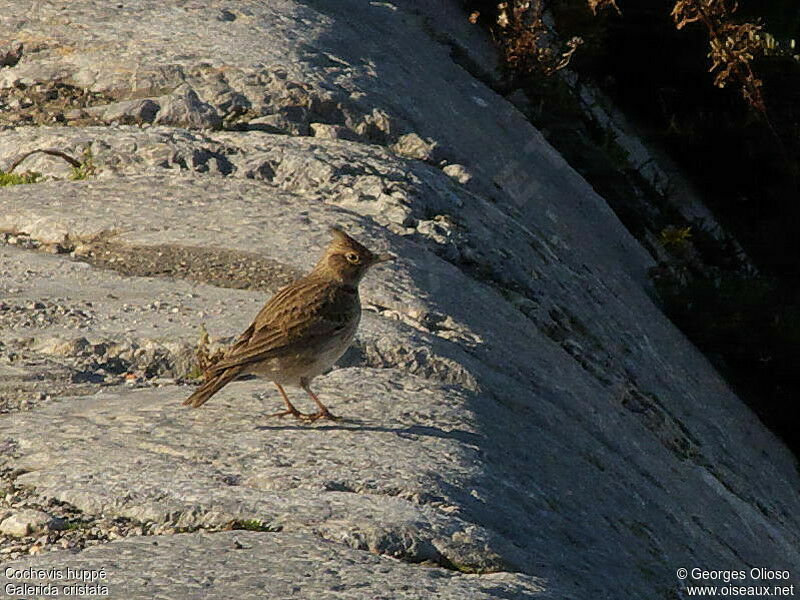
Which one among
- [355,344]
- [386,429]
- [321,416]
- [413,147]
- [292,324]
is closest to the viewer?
[386,429]

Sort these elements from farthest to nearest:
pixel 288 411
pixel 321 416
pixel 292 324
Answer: pixel 292 324
pixel 288 411
pixel 321 416

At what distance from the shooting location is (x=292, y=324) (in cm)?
542

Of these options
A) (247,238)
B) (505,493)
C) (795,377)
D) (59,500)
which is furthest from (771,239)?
(59,500)

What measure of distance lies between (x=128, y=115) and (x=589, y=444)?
337cm

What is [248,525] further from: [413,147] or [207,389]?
[413,147]

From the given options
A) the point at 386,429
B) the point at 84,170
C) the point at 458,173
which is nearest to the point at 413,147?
the point at 458,173

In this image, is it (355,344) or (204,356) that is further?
(355,344)

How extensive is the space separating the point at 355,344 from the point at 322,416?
692 millimetres

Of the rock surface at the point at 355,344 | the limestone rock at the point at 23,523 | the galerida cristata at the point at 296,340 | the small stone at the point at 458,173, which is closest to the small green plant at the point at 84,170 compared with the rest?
the rock surface at the point at 355,344

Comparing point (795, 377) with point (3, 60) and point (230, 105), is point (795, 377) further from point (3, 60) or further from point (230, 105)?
point (3, 60)

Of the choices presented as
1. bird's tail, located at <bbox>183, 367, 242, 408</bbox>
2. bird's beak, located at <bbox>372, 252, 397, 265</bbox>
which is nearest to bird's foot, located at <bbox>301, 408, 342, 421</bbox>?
bird's tail, located at <bbox>183, 367, 242, 408</bbox>

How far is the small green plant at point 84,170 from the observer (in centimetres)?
716

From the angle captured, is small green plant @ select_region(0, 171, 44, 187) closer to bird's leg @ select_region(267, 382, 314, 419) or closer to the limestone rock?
bird's leg @ select_region(267, 382, 314, 419)

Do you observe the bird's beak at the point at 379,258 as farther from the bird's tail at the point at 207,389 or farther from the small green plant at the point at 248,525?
the small green plant at the point at 248,525
